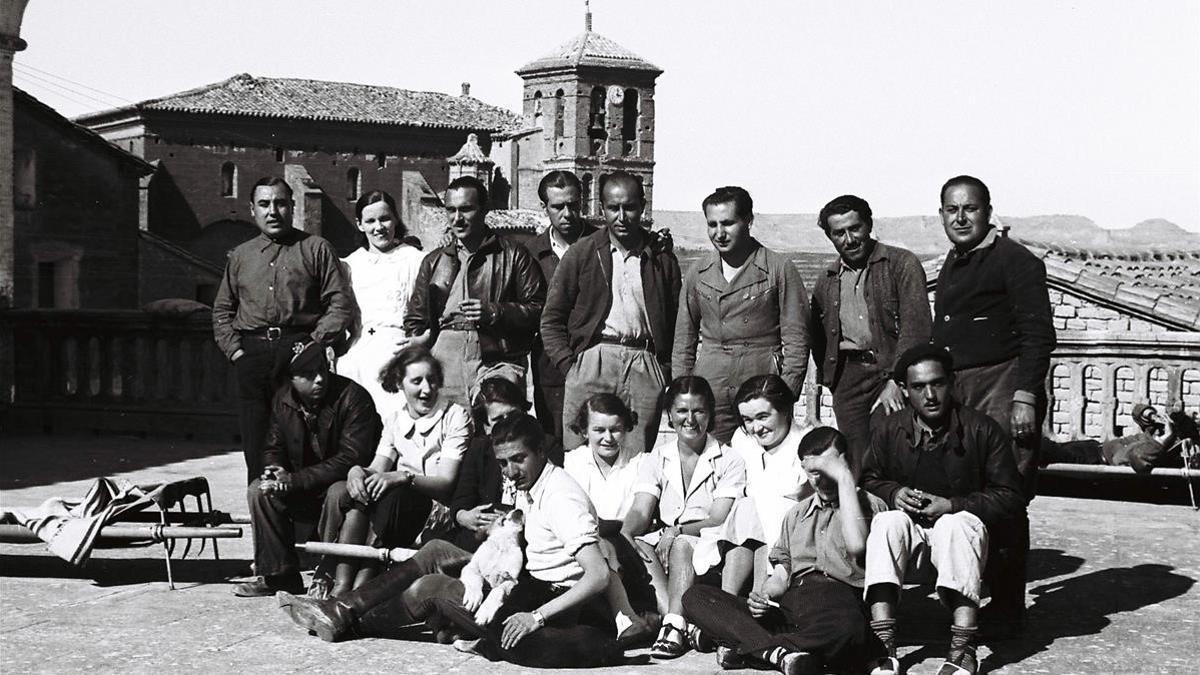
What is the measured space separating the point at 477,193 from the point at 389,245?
0.54 meters

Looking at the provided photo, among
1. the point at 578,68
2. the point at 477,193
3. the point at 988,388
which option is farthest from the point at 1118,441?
the point at 578,68

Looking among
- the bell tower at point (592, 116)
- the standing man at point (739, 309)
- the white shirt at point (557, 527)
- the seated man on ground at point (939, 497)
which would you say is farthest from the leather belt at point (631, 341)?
the bell tower at point (592, 116)

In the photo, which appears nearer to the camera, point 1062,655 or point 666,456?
point 1062,655

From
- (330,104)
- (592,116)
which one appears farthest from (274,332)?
(592,116)

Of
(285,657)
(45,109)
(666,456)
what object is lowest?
(285,657)

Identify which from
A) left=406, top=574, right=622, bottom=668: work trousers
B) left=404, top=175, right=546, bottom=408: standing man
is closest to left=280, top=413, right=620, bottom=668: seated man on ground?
left=406, top=574, right=622, bottom=668: work trousers

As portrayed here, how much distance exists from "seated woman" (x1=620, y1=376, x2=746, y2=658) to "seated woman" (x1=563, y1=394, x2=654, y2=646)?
0.06 metres

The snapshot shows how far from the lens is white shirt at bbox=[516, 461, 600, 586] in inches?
239

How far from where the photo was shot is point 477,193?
7.84 m

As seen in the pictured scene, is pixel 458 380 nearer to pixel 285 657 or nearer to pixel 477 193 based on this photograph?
pixel 477 193

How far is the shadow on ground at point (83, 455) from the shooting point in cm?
1141

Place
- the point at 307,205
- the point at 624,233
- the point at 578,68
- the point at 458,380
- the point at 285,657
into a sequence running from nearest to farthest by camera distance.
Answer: the point at 285,657
the point at 624,233
the point at 458,380
the point at 307,205
the point at 578,68

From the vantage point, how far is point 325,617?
6.27 m

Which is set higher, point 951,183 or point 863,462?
point 951,183
